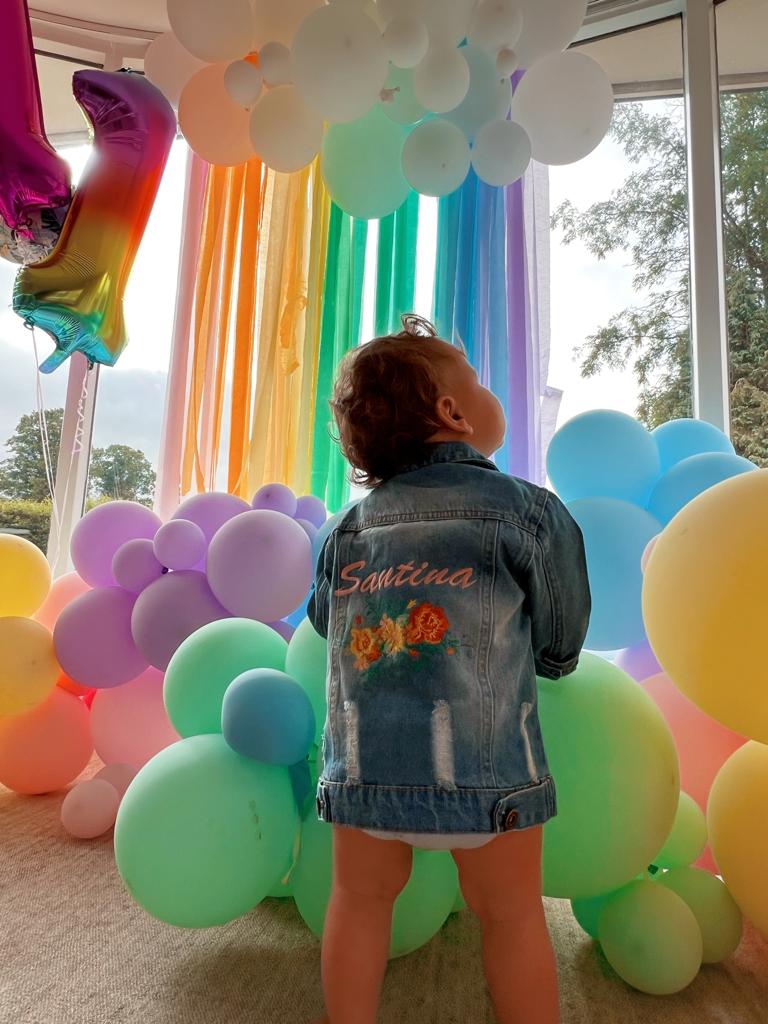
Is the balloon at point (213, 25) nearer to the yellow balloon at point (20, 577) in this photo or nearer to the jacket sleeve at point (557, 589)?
the yellow balloon at point (20, 577)

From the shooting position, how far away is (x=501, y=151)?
1640mm

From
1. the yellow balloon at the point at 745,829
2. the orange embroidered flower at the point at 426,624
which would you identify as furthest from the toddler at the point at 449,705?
the yellow balloon at the point at 745,829

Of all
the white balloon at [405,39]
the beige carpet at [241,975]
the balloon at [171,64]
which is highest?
the balloon at [171,64]

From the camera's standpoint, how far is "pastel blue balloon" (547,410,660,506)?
140cm

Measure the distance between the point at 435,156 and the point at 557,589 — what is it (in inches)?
46.7

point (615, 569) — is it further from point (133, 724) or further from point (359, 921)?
point (133, 724)

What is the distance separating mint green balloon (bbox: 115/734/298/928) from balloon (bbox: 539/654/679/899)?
1.32 ft

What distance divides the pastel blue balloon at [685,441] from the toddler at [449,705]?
0.74 meters

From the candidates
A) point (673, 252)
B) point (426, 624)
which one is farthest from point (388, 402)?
point (673, 252)

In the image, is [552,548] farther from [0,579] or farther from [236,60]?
[236,60]

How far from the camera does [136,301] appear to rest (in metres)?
2.64

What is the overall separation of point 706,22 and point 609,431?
1.81 meters

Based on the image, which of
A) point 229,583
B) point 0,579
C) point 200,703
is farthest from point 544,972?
point 0,579

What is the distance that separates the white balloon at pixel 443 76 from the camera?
1553 millimetres
